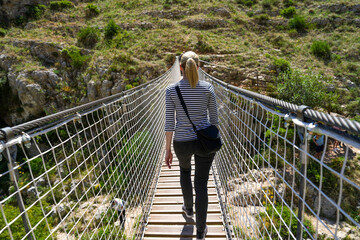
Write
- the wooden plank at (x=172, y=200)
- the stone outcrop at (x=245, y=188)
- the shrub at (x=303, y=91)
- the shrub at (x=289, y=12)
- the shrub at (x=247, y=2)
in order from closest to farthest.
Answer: the stone outcrop at (x=245, y=188)
the wooden plank at (x=172, y=200)
the shrub at (x=303, y=91)
the shrub at (x=289, y=12)
the shrub at (x=247, y=2)

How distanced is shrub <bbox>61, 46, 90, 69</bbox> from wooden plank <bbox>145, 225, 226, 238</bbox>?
41.5 ft

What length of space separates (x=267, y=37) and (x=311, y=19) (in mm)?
4576

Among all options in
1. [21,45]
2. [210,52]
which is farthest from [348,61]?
[21,45]

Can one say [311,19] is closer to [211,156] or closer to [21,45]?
[211,156]

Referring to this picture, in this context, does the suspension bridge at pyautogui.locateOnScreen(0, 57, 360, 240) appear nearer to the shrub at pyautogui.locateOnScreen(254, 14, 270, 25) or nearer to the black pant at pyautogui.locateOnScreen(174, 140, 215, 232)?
the black pant at pyautogui.locateOnScreen(174, 140, 215, 232)

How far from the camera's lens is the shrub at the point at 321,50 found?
1273 centimetres

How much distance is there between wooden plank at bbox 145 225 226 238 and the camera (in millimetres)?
1800

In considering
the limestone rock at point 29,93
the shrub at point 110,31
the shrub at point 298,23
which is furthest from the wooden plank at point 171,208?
the shrub at point 298,23

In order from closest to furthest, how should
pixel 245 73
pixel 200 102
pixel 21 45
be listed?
pixel 200 102, pixel 245 73, pixel 21 45

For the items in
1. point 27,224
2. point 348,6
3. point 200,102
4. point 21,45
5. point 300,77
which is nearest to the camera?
point 27,224

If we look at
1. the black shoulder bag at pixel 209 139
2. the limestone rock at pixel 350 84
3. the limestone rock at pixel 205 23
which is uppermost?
the limestone rock at pixel 205 23

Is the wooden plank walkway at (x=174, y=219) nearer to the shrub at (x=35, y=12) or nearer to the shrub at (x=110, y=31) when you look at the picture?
the shrub at (x=110, y=31)

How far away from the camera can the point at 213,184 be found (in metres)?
2.51

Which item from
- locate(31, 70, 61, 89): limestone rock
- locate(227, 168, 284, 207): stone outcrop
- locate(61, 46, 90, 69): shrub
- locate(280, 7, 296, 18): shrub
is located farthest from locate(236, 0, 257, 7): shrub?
locate(227, 168, 284, 207): stone outcrop
